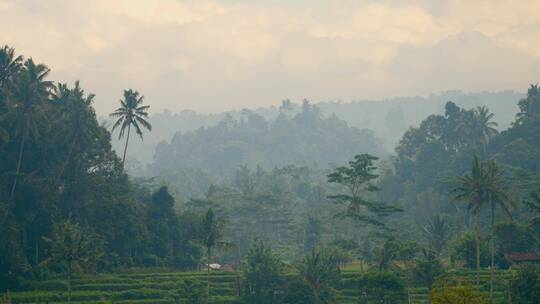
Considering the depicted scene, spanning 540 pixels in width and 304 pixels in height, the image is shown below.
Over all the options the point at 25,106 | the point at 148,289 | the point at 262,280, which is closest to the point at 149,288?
the point at 148,289

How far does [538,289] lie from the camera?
7225 cm

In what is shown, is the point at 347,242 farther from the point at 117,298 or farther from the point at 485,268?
the point at 117,298

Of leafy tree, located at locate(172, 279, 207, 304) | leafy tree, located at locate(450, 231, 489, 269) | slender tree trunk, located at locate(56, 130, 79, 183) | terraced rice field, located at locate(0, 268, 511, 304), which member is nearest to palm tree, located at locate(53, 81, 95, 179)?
slender tree trunk, located at locate(56, 130, 79, 183)

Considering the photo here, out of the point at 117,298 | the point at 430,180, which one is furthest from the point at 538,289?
the point at 430,180

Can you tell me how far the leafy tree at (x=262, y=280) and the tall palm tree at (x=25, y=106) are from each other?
32456mm

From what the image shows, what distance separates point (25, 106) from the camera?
3533 inches

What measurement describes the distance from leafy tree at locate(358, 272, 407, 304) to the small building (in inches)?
882

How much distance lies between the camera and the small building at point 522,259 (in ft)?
308

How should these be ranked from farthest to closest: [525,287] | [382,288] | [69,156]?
[69,156] < [382,288] < [525,287]

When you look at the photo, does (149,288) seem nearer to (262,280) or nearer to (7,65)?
(262,280)

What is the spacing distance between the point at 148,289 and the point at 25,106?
28150mm

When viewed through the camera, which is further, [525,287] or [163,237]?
[163,237]

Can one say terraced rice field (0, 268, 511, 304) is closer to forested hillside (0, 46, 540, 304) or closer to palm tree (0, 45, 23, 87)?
forested hillside (0, 46, 540, 304)

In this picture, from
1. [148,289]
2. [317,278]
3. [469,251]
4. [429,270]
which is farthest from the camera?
[469,251]
